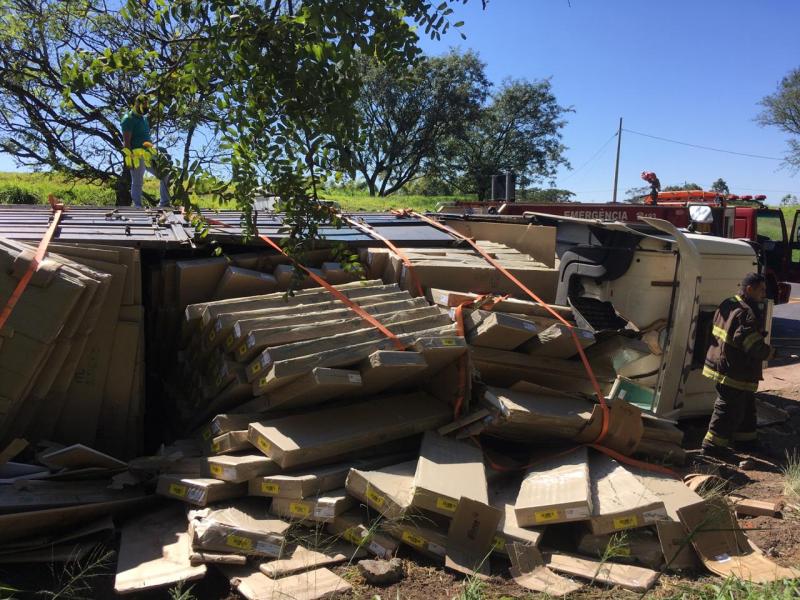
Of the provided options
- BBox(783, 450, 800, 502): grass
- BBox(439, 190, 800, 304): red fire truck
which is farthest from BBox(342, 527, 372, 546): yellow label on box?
BBox(439, 190, 800, 304): red fire truck

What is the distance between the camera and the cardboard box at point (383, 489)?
3.89 m

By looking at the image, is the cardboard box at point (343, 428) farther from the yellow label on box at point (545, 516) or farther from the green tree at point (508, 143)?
the green tree at point (508, 143)

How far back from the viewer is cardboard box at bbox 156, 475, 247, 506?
408 cm

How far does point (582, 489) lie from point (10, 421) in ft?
12.5

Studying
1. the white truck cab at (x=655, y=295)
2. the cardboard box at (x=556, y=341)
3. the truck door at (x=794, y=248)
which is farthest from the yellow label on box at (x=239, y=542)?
the truck door at (x=794, y=248)

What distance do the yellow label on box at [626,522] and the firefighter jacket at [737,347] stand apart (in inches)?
110

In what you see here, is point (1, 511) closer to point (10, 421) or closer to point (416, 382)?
point (10, 421)

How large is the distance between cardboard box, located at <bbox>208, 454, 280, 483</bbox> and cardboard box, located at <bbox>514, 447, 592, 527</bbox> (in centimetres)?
158

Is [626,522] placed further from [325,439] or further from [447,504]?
[325,439]

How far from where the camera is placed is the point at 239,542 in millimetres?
3758

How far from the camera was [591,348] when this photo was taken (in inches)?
243

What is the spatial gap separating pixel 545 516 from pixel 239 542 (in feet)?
5.97

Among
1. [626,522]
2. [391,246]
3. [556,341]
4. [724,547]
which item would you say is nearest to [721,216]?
[391,246]

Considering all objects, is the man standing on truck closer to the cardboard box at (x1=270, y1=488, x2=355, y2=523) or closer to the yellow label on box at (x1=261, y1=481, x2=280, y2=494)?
the cardboard box at (x1=270, y1=488, x2=355, y2=523)
